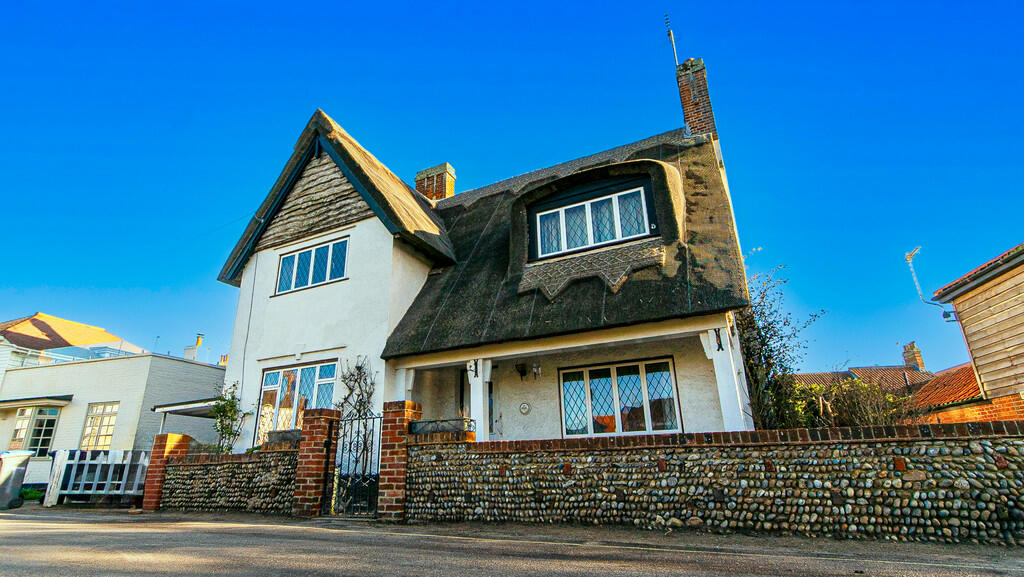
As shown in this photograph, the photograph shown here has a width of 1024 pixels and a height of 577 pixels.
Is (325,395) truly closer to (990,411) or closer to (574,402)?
(574,402)

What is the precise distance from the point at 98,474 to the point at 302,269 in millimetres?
6436

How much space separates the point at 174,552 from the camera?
185 inches

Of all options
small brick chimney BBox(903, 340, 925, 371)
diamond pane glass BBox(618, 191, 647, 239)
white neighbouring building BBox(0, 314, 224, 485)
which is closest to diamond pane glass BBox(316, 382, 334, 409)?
diamond pane glass BBox(618, 191, 647, 239)

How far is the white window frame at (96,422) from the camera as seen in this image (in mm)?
18219

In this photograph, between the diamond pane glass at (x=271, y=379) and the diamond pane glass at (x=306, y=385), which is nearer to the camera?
the diamond pane glass at (x=306, y=385)

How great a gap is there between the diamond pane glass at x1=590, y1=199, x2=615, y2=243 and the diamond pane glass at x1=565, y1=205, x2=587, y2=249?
0.20 m

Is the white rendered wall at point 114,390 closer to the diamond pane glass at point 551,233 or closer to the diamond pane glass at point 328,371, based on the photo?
the diamond pane glass at point 328,371

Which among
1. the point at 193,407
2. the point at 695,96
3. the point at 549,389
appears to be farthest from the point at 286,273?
the point at 695,96

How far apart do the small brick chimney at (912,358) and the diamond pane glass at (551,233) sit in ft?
124

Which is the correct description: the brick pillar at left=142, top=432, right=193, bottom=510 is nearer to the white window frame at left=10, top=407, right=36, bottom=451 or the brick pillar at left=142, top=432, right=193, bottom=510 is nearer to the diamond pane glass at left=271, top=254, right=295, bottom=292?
the diamond pane glass at left=271, top=254, right=295, bottom=292

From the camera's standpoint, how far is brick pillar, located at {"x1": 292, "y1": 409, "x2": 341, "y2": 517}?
823 centimetres

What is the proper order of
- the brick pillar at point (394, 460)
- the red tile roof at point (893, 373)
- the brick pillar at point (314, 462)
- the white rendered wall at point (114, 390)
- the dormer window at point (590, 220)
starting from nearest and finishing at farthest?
the brick pillar at point (394, 460), the brick pillar at point (314, 462), the dormer window at point (590, 220), the white rendered wall at point (114, 390), the red tile roof at point (893, 373)

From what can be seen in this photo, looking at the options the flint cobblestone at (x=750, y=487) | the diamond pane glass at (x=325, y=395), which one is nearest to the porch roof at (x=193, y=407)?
the diamond pane glass at (x=325, y=395)

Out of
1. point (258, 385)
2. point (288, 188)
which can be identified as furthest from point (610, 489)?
point (288, 188)
